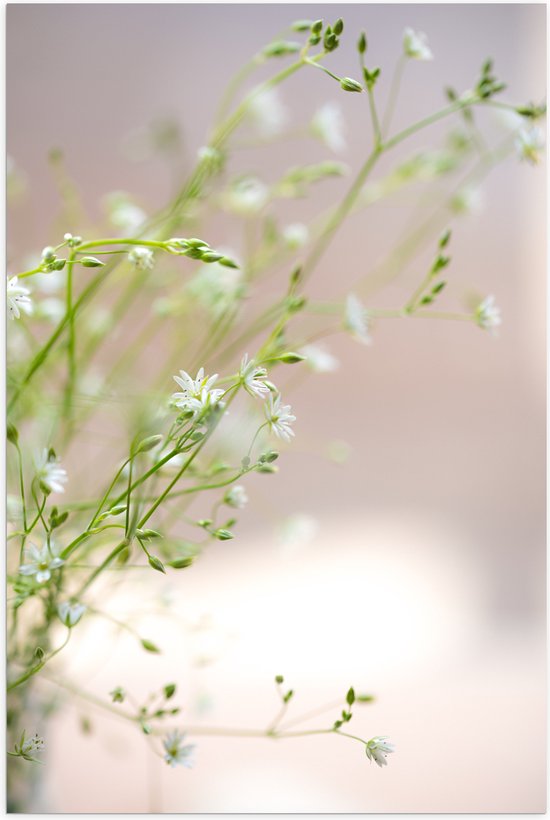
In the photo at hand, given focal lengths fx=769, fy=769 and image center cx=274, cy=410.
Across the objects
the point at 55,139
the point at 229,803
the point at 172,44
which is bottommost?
the point at 229,803

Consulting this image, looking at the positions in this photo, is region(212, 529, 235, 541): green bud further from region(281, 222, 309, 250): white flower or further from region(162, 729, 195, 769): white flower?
region(281, 222, 309, 250): white flower

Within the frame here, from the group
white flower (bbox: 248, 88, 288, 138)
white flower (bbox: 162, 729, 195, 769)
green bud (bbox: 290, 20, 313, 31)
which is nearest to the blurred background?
white flower (bbox: 248, 88, 288, 138)

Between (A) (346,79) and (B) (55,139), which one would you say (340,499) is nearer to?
(B) (55,139)

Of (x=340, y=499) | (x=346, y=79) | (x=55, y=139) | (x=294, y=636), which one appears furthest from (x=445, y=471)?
(x=346, y=79)

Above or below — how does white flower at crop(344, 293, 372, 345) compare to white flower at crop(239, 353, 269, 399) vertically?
above

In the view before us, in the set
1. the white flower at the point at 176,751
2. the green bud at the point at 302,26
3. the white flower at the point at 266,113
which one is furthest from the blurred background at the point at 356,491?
the white flower at the point at 176,751

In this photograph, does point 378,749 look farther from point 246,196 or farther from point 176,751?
point 246,196
